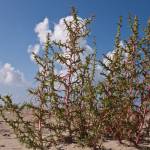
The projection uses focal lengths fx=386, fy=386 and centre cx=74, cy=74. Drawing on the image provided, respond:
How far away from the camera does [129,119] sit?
336 inches

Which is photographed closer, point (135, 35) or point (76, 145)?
point (76, 145)

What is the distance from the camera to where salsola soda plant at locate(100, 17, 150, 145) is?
8.13 m

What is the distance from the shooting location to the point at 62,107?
27.4 ft

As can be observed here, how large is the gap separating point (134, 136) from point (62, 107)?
1705 millimetres

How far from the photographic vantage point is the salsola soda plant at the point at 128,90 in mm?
8133

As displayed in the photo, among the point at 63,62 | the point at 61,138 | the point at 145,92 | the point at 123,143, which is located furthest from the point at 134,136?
the point at 63,62

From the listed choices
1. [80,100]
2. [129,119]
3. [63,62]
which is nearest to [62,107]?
[80,100]

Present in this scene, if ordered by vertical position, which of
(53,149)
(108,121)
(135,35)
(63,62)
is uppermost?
(135,35)

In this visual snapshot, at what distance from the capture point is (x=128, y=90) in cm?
847

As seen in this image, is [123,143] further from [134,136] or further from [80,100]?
[80,100]

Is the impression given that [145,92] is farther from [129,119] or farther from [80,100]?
[80,100]

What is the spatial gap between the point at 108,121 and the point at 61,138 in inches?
43.7

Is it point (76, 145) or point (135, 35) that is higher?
point (135, 35)

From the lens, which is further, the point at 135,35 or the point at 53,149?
the point at 135,35
